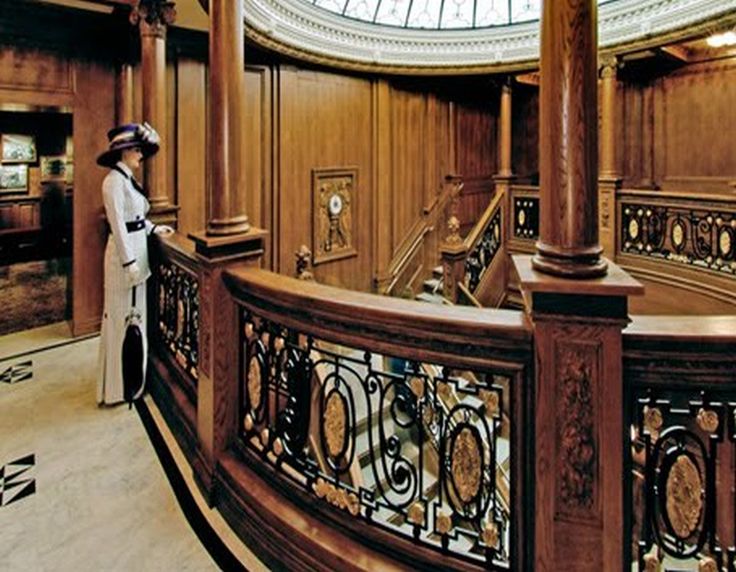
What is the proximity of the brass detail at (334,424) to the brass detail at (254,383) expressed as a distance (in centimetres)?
42

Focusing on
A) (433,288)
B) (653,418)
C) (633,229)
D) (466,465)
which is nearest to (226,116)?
(466,465)

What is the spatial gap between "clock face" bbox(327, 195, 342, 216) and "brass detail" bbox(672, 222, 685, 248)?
14.1 feet

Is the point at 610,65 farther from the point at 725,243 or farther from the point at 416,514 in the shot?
the point at 416,514

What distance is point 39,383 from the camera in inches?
151

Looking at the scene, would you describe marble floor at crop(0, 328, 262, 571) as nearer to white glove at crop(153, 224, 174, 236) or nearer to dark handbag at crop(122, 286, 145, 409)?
dark handbag at crop(122, 286, 145, 409)

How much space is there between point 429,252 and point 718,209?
4.06 metres

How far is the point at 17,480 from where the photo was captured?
2.60 m

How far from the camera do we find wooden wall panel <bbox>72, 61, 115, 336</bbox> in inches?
203

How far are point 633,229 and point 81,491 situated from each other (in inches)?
257

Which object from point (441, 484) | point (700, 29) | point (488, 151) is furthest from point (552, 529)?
point (488, 151)

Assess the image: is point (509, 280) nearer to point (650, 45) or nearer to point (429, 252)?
point (429, 252)

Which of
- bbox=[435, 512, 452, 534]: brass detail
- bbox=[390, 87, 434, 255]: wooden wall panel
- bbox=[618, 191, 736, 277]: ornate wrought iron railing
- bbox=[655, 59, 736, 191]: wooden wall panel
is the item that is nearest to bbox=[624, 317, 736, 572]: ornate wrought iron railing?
bbox=[435, 512, 452, 534]: brass detail

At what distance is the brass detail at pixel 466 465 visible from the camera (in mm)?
1726

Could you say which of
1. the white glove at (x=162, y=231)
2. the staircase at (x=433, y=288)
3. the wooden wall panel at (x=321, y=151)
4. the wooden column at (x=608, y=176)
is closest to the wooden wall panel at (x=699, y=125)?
the wooden column at (x=608, y=176)
